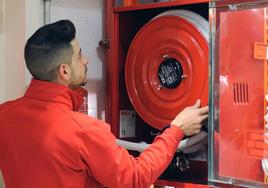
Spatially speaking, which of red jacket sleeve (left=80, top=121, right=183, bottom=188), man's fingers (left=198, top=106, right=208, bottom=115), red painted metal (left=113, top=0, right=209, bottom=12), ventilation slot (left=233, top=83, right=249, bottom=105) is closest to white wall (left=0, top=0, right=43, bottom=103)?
red painted metal (left=113, top=0, right=209, bottom=12)

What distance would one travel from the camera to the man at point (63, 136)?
1.53 metres

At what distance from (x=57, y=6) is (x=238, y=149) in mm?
1130

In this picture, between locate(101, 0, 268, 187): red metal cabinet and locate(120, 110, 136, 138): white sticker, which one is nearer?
locate(101, 0, 268, 187): red metal cabinet

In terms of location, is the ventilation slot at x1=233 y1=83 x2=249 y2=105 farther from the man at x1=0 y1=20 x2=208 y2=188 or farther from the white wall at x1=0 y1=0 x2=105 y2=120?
the white wall at x1=0 y1=0 x2=105 y2=120

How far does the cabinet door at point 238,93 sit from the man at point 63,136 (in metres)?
0.16

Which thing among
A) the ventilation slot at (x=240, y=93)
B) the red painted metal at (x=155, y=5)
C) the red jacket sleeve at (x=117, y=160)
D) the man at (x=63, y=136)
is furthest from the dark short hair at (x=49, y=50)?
the ventilation slot at (x=240, y=93)

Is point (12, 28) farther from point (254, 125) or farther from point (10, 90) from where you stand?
point (254, 125)

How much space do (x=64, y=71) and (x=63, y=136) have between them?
26 centimetres

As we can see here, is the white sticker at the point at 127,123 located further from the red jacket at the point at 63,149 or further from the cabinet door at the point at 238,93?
the cabinet door at the point at 238,93

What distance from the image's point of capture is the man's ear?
166cm

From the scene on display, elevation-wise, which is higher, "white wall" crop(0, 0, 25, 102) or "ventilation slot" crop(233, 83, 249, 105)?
"white wall" crop(0, 0, 25, 102)

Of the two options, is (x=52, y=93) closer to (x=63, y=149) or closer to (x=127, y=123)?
(x=63, y=149)

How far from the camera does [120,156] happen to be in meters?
1.56

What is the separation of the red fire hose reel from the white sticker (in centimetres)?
13
